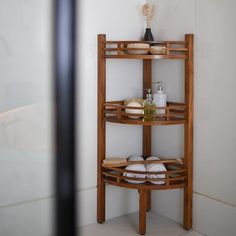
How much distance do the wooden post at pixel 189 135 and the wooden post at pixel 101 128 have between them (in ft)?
1.20

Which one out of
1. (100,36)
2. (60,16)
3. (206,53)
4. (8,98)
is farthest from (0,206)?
(60,16)

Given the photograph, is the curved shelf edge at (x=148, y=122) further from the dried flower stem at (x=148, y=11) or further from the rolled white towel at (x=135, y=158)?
the dried flower stem at (x=148, y=11)

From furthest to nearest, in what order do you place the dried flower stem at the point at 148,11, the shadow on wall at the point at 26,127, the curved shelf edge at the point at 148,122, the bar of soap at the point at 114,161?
1. the dried flower stem at the point at 148,11
2. the bar of soap at the point at 114,161
3. the curved shelf edge at the point at 148,122
4. the shadow on wall at the point at 26,127

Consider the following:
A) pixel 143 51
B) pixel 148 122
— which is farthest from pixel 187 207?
pixel 143 51

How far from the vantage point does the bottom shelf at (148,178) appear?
55.6 inches

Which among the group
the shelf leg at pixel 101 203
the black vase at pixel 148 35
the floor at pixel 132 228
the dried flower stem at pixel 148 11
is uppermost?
the dried flower stem at pixel 148 11

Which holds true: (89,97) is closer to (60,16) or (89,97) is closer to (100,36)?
(100,36)

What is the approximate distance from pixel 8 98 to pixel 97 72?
43 centimetres

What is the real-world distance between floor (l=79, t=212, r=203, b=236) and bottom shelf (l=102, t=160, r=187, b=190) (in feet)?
0.69

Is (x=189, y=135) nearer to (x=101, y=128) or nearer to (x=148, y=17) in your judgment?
(x=101, y=128)

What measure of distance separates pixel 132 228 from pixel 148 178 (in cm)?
27

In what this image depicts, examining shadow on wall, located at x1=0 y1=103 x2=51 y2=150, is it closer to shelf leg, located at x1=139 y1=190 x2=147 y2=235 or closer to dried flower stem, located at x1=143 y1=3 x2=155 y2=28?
shelf leg, located at x1=139 y1=190 x2=147 y2=235

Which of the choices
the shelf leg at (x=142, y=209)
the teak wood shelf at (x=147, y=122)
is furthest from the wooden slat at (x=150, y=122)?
the shelf leg at (x=142, y=209)

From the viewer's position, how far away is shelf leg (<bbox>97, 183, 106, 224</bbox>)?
1538mm
